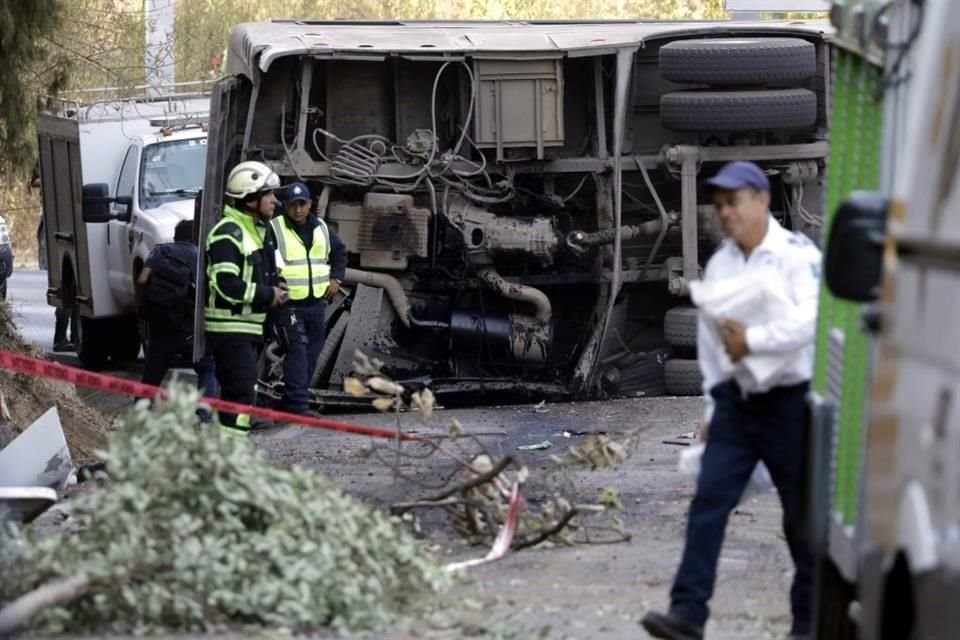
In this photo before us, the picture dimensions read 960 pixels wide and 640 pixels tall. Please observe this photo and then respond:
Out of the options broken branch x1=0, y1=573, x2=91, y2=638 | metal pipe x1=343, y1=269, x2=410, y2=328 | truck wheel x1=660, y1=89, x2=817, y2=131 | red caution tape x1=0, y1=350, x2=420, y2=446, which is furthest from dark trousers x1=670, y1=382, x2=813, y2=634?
metal pipe x1=343, y1=269, x2=410, y2=328

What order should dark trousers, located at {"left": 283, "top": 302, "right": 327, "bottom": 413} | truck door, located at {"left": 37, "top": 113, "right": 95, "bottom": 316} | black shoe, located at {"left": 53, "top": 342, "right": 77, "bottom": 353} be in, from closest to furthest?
1. dark trousers, located at {"left": 283, "top": 302, "right": 327, "bottom": 413}
2. truck door, located at {"left": 37, "top": 113, "right": 95, "bottom": 316}
3. black shoe, located at {"left": 53, "top": 342, "right": 77, "bottom": 353}

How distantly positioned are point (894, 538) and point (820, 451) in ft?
4.61

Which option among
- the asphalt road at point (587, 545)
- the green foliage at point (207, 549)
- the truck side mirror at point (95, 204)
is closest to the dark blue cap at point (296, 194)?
the asphalt road at point (587, 545)

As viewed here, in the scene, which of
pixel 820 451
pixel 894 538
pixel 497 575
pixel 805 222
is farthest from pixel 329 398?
pixel 894 538

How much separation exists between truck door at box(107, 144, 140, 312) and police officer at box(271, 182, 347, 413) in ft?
16.3

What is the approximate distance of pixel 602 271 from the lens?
39.9ft

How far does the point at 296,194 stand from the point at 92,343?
21.2 feet

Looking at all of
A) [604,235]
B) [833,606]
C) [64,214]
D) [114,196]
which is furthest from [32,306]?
[833,606]

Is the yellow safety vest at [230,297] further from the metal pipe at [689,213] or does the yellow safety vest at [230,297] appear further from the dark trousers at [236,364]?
the metal pipe at [689,213]

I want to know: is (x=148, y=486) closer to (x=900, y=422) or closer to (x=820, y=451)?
(x=820, y=451)

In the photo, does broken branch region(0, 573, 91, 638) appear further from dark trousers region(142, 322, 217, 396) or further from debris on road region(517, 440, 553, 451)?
dark trousers region(142, 322, 217, 396)

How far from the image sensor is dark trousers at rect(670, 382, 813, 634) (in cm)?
571

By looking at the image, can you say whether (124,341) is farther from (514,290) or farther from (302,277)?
(302,277)

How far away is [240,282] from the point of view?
10.1 m
